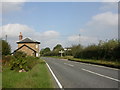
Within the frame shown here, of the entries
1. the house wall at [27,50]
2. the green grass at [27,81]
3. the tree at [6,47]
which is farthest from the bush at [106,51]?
the house wall at [27,50]

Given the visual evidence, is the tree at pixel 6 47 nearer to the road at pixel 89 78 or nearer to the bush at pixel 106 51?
the bush at pixel 106 51

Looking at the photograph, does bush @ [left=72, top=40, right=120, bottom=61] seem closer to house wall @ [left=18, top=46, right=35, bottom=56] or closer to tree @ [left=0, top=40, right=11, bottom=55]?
tree @ [left=0, top=40, right=11, bottom=55]

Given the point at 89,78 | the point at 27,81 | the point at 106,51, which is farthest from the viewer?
the point at 106,51

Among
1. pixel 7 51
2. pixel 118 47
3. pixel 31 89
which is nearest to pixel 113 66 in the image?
pixel 118 47

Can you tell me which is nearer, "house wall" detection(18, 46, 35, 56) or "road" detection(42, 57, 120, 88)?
"road" detection(42, 57, 120, 88)

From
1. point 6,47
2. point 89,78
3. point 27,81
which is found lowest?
point 89,78

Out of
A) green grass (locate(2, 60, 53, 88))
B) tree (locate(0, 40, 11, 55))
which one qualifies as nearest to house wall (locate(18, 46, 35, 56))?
tree (locate(0, 40, 11, 55))

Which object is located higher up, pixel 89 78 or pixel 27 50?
pixel 27 50

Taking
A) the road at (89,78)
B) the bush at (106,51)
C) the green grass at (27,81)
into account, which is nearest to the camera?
the green grass at (27,81)

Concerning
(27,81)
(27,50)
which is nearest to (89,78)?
(27,81)

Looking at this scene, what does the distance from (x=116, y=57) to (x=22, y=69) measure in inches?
719

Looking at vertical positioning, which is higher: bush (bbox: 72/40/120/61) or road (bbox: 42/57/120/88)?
bush (bbox: 72/40/120/61)

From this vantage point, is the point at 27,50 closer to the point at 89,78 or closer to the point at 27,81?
the point at 89,78

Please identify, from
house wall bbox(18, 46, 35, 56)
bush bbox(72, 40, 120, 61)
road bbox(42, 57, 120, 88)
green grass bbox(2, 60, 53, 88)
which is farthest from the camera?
house wall bbox(18, 46, 35, 56)
